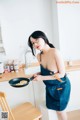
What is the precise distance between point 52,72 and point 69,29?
1005mm

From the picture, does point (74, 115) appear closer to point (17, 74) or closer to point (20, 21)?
point (17, 74)

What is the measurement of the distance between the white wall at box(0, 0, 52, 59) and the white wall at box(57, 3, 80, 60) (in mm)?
210

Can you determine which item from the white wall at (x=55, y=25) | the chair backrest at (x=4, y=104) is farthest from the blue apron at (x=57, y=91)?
the white wall at (x=55, y=25)

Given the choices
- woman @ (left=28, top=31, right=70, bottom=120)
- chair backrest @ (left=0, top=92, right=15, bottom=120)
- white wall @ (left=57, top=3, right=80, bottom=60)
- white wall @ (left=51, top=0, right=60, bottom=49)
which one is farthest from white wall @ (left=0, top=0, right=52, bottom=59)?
chair backrest @ (left=0, top=92, right=15, bottom=120)

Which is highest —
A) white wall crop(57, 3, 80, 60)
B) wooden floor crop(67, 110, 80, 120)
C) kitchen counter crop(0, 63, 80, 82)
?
white wall crop(57, 3, 80, 60)

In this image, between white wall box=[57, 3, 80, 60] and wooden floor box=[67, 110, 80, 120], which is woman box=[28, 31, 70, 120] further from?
white wall box=[57, 3, 80, 60]

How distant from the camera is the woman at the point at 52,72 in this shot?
5.56ft

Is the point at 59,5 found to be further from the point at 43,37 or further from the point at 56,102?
the point at 56,102

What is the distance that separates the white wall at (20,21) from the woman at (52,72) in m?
0.73

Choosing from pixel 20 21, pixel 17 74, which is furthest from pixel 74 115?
pixel 20 21

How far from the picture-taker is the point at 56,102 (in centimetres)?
184

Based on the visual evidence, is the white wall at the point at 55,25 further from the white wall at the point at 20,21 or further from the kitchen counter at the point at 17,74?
the kitchen counter at the point at 17,74

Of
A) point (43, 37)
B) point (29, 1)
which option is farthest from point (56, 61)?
point (29, 1)

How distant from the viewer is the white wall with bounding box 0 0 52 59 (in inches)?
94.7
